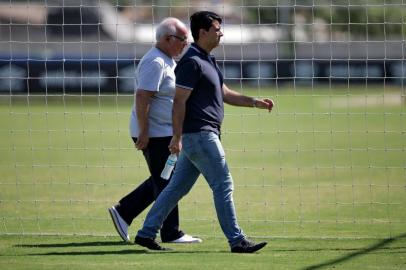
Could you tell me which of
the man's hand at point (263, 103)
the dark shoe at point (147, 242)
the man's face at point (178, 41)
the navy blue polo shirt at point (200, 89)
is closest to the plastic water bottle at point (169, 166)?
the navy blue polo shirt at point (200, 89)

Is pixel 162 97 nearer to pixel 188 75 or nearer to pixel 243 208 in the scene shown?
pixel 188 75

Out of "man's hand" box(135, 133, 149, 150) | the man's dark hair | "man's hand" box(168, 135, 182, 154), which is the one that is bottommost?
"man's hand" box(135, 133, 149, 150)

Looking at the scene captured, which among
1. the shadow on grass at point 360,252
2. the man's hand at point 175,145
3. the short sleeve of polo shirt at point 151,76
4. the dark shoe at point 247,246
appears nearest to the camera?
the shadow on grass at point 360,252

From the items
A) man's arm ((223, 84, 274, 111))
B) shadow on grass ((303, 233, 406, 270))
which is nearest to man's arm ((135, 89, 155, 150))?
man's arm ((223, 84, 274, 111))

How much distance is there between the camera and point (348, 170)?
15844 millimetres

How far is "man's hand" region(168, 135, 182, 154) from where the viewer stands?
855cm

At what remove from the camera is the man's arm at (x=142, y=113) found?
29.9 feet

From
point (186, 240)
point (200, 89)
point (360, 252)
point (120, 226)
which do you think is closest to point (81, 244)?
point (120, 226)

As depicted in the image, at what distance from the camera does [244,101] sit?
30.2 ft

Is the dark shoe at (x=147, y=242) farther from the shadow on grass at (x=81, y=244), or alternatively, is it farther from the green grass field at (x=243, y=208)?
the shadow on grass at (x=81, y=244)

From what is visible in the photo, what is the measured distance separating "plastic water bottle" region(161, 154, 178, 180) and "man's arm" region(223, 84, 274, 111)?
0.71 meters

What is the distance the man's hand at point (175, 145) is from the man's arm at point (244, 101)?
0.84 metres

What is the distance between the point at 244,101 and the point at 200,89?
0.76m

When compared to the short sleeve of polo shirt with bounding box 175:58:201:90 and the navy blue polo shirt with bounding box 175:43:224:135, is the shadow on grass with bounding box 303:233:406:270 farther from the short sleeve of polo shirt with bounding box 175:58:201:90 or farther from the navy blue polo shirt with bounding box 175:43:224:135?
the short sleeve of polo shirt with bounding box 175:58:201:90
